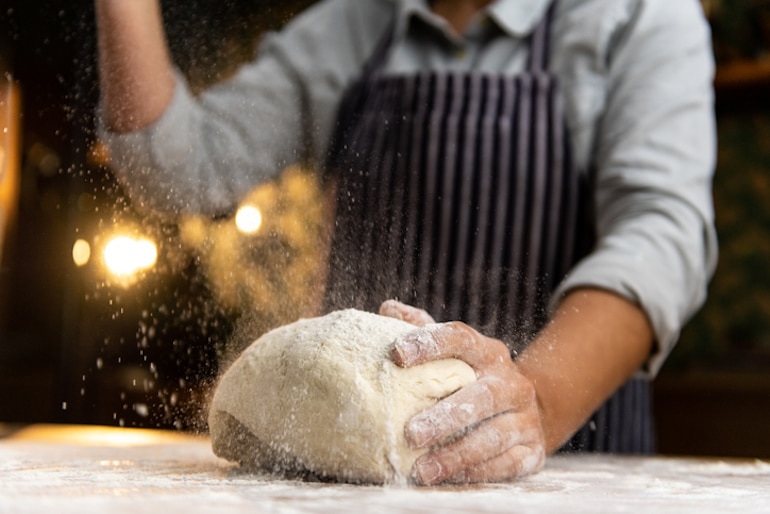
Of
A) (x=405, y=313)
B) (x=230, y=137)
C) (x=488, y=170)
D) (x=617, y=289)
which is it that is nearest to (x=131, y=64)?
(x=230, y=137)

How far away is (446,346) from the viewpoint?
658 mm

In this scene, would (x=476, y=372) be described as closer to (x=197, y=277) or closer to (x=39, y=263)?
(x=197, y=277)

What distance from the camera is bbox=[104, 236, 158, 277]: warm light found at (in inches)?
28.7

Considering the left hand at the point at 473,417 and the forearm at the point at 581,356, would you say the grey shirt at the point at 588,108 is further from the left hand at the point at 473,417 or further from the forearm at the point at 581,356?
the left hand at the point at 473,417

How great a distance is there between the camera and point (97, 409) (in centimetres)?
76

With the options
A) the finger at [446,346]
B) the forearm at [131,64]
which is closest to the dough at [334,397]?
the finger at [446,346]

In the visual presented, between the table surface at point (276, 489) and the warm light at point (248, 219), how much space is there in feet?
0.65

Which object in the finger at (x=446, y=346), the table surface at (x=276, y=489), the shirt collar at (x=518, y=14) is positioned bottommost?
the table surface at (x=276, y=489)

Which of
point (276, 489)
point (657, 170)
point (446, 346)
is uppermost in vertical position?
point (657, 170)

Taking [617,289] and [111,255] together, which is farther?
[617,289]

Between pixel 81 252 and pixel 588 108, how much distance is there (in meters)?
0.65

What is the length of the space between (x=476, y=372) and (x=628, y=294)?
31cm

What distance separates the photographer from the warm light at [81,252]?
0.73 metres

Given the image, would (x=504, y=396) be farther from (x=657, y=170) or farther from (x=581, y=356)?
(x=657, y=170)
